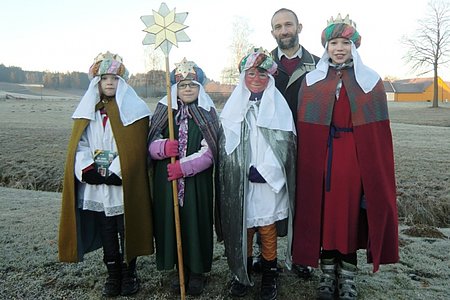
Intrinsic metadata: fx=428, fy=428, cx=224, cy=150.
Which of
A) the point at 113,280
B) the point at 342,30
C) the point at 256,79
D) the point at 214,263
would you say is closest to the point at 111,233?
the point at 113,280

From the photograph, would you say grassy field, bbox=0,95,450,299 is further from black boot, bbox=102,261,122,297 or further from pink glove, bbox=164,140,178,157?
pink glove, bbox=164,140,178,157

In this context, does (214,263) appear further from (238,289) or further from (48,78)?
(48,78)

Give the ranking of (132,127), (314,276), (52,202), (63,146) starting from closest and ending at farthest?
(132,127)
(314,276)
(52,202)
(63,146)

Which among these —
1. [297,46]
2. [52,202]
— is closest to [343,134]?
[297,46]

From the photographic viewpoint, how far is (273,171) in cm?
377

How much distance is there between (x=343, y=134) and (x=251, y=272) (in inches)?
70.4

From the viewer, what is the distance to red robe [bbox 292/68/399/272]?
365 centimetres

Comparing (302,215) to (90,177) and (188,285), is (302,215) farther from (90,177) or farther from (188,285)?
(90,177)

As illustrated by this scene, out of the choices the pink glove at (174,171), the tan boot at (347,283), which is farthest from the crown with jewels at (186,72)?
the tan boot at (347,283)

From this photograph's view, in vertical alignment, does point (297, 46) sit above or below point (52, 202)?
above

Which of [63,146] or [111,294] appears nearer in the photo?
[111,294]

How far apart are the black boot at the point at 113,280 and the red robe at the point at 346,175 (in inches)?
68.7

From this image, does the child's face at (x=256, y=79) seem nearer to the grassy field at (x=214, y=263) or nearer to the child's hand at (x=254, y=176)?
the child's hand at (x=254, y=176)

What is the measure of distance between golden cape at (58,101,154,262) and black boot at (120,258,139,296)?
0.73ft
